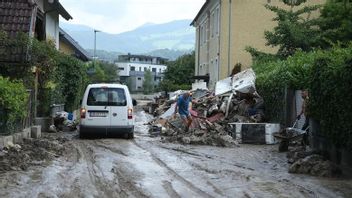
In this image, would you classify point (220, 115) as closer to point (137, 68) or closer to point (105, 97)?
point (105, 97)

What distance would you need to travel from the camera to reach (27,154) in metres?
13.2

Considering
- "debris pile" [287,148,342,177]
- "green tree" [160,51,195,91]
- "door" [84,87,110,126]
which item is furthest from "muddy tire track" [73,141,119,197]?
"green tree" [160,51,195,91]

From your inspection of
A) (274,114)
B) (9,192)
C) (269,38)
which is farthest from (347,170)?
(269,38)

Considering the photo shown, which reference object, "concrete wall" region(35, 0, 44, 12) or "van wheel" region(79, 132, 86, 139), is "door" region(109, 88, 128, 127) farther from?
"concrete wall" region(35, 0, 44, 12)

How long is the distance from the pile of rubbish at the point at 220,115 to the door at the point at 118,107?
1.77 metres

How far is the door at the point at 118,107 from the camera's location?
18984 millimetres

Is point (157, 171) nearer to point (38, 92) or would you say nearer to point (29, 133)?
point (29, 133)

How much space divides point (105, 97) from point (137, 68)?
146258mm

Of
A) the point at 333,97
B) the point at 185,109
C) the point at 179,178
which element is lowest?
the point at 179,178

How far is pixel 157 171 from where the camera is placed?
39.1 ft

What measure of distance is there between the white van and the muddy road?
2.63 m

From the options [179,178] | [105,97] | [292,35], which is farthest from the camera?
[292,35]

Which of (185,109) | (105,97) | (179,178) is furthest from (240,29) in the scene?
(179,178)

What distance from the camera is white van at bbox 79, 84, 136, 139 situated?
1892 centimetres
